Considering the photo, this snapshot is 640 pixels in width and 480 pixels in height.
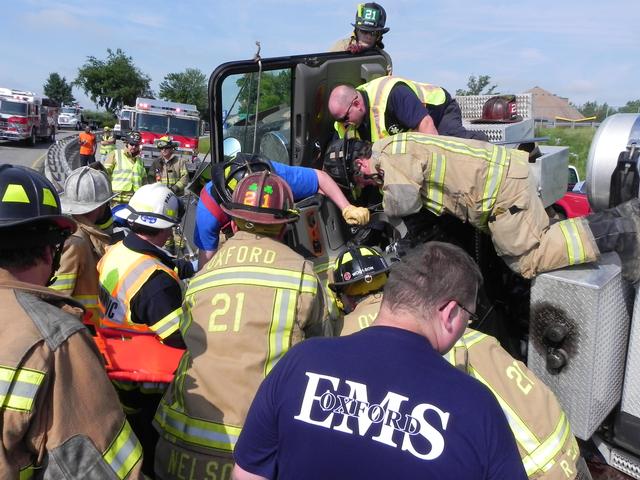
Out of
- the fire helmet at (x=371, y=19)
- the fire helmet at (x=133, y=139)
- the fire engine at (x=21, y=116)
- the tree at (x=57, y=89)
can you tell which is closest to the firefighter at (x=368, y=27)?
the fire helmet at (x=371, y=19)

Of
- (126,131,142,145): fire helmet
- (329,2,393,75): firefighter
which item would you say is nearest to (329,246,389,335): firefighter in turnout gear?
(329,2,393,75): firefighter

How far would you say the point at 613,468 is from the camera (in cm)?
Answer: 246

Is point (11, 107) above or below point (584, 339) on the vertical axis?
above

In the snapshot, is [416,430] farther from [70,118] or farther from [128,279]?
[70,118]

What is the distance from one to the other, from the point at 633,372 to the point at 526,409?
0.58 m

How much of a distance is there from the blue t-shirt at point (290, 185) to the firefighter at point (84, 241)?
0.59 m

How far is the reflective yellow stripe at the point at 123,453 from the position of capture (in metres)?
1.43

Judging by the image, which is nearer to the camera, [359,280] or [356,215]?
[359,280]

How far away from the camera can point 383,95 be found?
3635mm

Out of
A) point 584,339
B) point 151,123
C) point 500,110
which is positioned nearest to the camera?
point 584,339

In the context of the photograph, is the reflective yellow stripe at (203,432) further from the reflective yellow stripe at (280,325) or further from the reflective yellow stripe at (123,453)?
the reflective yellow stripe at (123,453)

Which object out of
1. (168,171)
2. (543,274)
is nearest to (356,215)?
(543,274)

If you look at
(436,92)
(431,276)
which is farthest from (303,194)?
(431,276)

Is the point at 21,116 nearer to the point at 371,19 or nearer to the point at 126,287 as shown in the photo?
the point at 371,19
